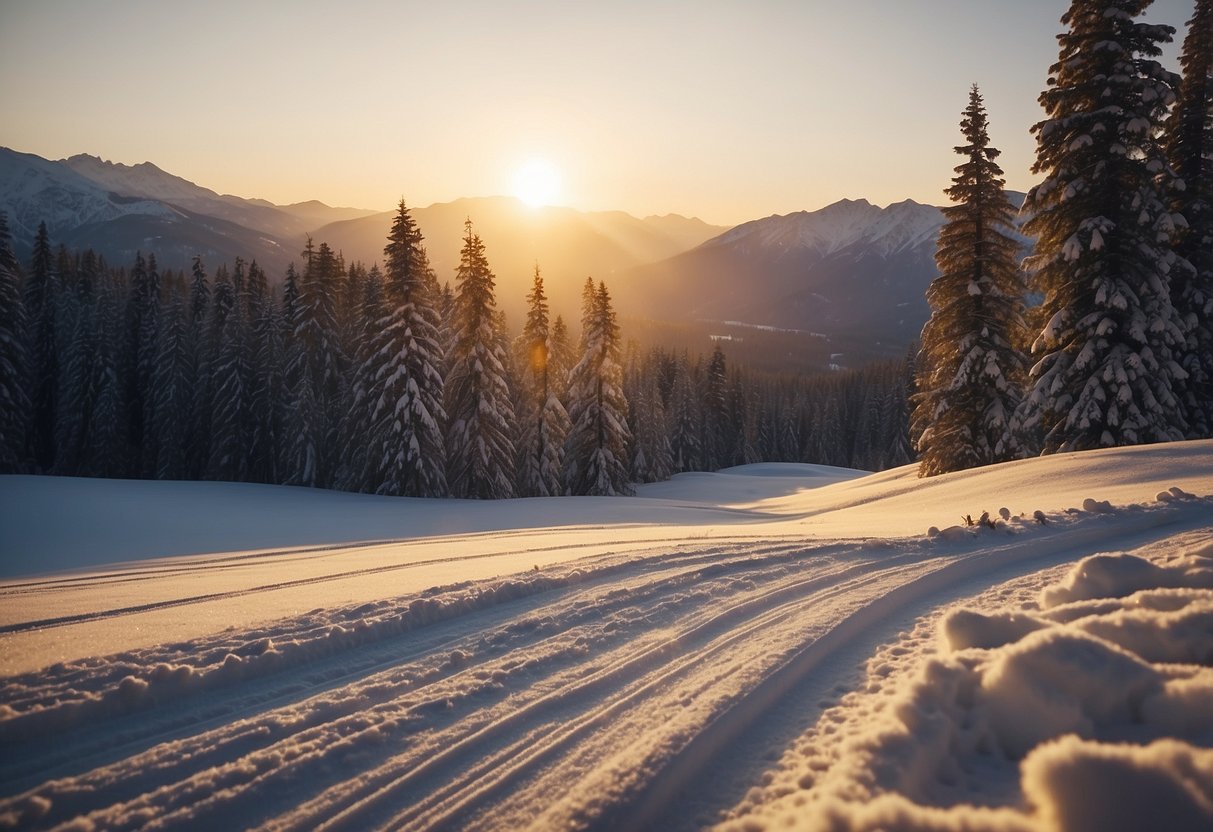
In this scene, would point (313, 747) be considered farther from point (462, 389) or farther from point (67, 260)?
point (67, 260)

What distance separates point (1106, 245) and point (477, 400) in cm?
2424

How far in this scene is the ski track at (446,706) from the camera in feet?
9.07

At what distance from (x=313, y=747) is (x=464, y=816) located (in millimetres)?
1027

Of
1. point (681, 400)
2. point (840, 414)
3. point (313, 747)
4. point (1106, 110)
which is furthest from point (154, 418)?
point (840, 414)

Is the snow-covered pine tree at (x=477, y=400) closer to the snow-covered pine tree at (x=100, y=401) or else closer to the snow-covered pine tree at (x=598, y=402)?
the snow-covered pine tree at (x=598, y=402)

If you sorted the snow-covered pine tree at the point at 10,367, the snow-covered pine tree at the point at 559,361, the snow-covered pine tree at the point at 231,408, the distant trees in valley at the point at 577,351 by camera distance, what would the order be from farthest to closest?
1. the snow-covered pine tree at the point at 231,408
2. the snow-covered pine tree at the point at 559,361
3. the snow-covered pine tree at the point at 10,367
4. the distant trees in valley at the point at 577,351

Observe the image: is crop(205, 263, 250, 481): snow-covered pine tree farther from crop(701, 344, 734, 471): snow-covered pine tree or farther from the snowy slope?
crop(701, 344, 734, 471): snow-covered pine tree

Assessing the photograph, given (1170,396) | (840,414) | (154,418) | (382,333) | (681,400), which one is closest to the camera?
(1170,396)

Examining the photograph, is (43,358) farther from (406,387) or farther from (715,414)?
(715,414)

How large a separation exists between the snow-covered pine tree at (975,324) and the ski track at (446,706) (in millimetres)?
16276

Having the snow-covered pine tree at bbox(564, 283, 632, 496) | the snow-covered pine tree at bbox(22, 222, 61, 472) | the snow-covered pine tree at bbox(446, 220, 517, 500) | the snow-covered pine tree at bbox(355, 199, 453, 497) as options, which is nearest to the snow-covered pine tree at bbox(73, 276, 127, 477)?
the snow-covered pine tree at bbox(22, 222, 61, 472)

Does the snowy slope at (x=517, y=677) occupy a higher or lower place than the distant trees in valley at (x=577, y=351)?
lower

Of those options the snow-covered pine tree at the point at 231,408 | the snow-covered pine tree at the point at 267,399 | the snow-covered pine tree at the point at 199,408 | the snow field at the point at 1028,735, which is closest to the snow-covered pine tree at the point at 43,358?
the snow-covered pine tree at the point at 199,408

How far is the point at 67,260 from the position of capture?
207 feet
